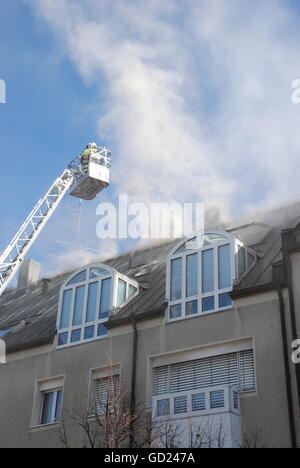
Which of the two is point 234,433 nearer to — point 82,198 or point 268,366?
point 268,366

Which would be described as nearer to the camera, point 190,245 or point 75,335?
point 190,245

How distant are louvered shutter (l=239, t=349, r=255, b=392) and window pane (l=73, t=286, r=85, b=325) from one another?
6.93 meters

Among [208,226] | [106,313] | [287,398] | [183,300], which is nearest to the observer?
[287,398]

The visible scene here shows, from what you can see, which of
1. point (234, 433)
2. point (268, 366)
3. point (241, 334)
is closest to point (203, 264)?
point (241, 334)

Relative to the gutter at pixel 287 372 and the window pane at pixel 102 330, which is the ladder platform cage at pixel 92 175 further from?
the gutter at pixel 287 372

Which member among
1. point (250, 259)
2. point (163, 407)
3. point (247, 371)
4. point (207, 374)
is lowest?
point (163, 407)

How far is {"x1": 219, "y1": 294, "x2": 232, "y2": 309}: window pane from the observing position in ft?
68.8

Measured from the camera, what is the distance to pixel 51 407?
23.8 metres

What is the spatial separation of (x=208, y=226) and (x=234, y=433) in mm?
12849

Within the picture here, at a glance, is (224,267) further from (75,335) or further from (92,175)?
(92,175)

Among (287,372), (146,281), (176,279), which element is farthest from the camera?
(146,281)

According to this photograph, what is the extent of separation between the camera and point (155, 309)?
2236 centimetres

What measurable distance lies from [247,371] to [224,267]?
3.60 m

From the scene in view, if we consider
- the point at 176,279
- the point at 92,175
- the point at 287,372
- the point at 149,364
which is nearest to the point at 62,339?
the point at 149,364
